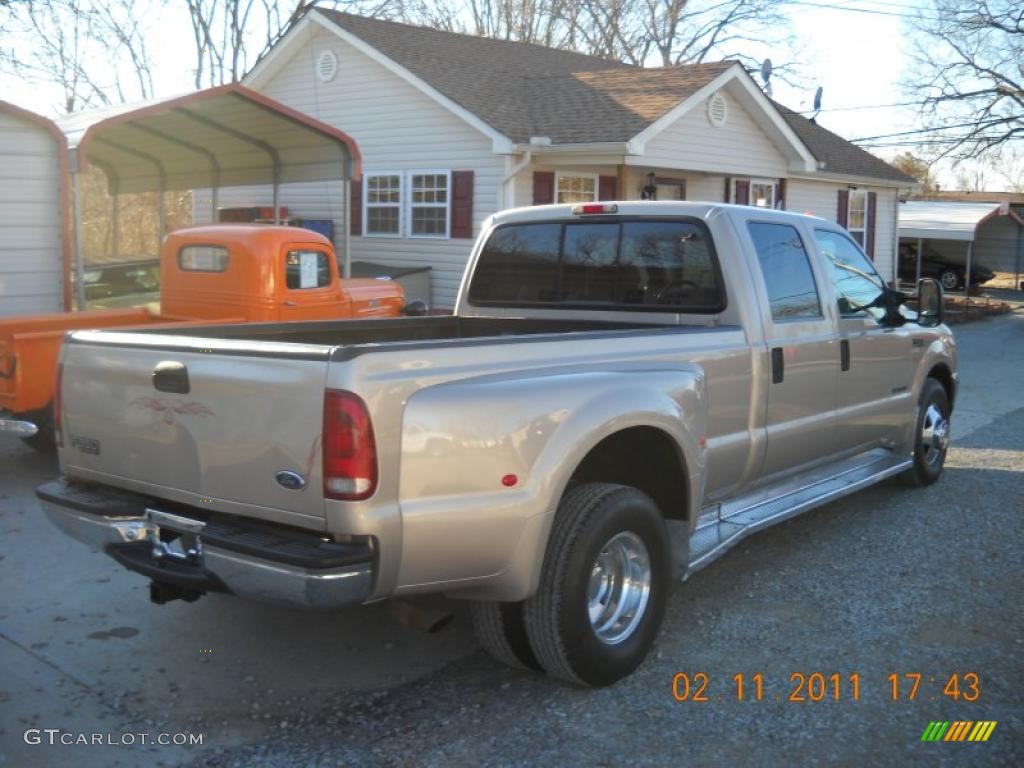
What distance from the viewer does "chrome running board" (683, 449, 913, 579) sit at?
4746 mm

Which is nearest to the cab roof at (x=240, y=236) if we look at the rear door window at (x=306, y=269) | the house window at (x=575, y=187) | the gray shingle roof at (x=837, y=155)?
the rear door window at (x=306, y=269)

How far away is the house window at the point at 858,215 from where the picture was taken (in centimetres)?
2448

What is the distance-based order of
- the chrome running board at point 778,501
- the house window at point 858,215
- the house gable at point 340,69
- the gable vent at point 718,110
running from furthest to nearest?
the house window at point 858,215
the gable vent at point 718,110
the house gable at point 340,69
the chrome running board at point 778,501

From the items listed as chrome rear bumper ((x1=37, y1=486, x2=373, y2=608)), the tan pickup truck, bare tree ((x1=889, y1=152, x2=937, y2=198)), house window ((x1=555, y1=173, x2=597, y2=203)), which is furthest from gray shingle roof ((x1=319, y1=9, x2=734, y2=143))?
bare tree ((x1=889, y1=152, x2=937, y2=198))

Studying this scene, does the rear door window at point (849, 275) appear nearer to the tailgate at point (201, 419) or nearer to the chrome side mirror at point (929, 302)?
the chrome side mirror at point (929, 302)

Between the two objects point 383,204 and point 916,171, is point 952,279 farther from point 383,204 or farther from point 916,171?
point 916,171

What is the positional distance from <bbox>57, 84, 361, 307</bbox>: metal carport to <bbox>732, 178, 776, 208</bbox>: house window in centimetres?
858

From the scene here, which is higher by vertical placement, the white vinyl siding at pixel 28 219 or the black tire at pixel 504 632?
the white vinyl siding at pixel 28 219

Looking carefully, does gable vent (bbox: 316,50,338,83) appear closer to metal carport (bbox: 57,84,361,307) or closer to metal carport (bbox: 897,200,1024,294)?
metal carport (bbox: 57,84,361,307)

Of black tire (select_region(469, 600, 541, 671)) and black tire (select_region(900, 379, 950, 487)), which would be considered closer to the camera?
black tire (select_region(469, 600, 541, 671))

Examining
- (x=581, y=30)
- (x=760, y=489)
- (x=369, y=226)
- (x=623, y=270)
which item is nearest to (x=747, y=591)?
(x=760, y=489)

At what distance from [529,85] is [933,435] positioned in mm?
13205

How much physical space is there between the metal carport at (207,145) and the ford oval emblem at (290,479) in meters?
7.76

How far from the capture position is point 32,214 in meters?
10.1
